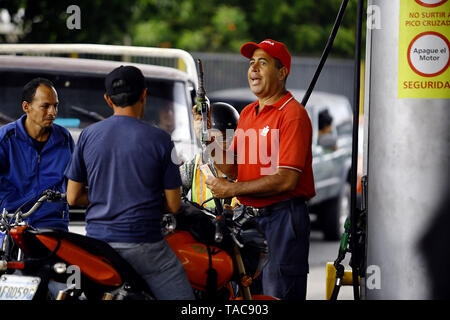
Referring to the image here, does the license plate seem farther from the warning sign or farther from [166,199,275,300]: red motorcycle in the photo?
the warning sign

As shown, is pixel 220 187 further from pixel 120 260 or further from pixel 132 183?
pixel 120 260

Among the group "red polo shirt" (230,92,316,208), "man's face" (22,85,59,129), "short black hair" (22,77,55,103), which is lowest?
"red polo shirt" (230,92,316,208)

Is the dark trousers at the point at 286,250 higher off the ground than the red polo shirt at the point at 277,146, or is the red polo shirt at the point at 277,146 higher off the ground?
the red polo shirt at the point at 277,146

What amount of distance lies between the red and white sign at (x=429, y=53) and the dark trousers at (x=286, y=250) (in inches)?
42.8

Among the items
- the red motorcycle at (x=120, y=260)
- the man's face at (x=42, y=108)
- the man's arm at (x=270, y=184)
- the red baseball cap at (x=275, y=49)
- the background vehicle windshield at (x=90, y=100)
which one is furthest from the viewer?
the background vehicle windshield at (x=90, y=100)

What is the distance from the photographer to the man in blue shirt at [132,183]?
387cm

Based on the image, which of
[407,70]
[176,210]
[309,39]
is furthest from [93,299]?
[309,39]

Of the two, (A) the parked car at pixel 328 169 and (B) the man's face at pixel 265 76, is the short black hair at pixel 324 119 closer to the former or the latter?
(A) the parked car at pixel 328 169

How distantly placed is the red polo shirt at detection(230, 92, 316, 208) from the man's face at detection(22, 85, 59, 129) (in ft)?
4.05

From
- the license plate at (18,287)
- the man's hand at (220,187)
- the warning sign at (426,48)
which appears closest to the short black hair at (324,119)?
the warning sign at (426,48)

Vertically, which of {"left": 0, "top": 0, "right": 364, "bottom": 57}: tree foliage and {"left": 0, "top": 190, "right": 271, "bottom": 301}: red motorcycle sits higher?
{"left": 0, "top": 0, "right": 364, "bottom": 57}: tree foliage

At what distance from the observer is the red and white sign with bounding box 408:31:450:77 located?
15.1 ft

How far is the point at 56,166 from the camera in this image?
527 cm

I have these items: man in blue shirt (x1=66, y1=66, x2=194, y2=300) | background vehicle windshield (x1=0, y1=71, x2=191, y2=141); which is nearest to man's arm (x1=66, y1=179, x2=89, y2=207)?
man in blue shirt (x1=66, y1=66, x2=194, y2=300)
